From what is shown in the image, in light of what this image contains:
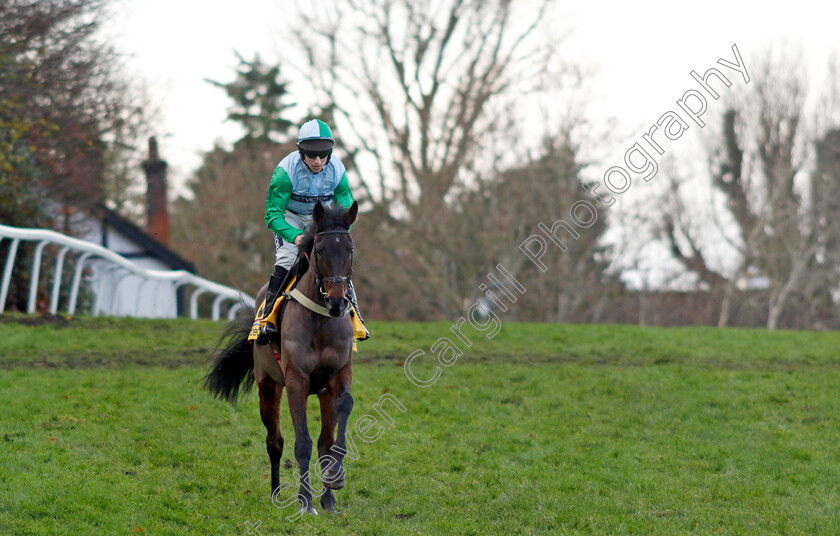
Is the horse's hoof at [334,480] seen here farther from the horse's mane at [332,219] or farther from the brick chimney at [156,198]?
the brick chimney at [156,198]

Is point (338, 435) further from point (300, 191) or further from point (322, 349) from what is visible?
point (300, 191)

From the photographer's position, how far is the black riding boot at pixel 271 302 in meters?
6.78

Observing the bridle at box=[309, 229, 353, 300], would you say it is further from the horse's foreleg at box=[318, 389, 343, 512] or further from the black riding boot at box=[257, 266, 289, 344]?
the horse's foreleg at box=[318, 389, 343, 512]

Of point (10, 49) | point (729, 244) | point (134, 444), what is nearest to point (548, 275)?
point (729, 244)

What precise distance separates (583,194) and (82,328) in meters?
16.2

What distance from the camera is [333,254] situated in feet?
19.9

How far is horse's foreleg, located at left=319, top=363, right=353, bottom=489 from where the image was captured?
Answer: 6.33 meters

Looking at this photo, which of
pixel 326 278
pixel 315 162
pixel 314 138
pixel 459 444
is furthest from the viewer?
pixel 459 444

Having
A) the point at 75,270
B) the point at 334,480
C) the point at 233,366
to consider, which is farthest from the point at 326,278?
the point at 75,270

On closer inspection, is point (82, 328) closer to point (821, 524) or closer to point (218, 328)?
point (218, 328)

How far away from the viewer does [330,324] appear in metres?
6.46

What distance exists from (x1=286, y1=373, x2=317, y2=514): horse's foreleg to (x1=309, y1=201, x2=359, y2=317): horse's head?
64 centimetres

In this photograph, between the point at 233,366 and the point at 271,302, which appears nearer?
the point at 271,302

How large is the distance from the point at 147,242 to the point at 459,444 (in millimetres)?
22786
